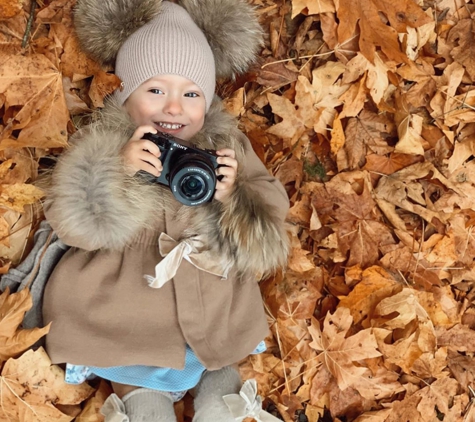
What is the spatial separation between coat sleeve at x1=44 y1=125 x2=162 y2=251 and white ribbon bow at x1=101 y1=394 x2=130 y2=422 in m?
0.48

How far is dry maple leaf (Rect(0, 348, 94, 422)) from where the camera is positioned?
1545 mm

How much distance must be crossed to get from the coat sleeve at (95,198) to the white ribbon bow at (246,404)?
619 mm

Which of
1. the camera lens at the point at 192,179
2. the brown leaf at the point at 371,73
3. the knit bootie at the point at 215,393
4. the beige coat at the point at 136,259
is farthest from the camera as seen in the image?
the brown leaf at the point at 371,73

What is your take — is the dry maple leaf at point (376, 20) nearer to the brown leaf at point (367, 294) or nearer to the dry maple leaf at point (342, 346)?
the brown leaf at point (367, 294)

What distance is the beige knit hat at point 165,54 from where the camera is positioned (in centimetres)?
171

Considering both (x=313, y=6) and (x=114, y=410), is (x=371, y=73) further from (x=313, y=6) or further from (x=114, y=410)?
(x=114, y=410)

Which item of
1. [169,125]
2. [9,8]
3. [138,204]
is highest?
[9,8]

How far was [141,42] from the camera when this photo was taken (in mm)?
1753

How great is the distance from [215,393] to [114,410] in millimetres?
329

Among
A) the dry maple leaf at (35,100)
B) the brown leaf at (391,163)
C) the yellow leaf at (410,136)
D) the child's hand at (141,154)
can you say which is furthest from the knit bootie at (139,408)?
the yellow leaf at (410,136)

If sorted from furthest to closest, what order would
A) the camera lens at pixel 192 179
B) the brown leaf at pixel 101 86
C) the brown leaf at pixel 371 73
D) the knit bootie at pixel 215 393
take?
1. the brown leaf at pixel 371 73
2. the brown leaf at pixel 101 86
3. the knit bootie at pixel 215 393
4. the camera lens at pixel 192 179

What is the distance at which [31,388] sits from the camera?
1579mm

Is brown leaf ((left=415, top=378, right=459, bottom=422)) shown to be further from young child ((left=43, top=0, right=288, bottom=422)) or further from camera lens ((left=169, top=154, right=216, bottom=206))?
camera lens ((left=169, top=154, right=216, bottom=206))

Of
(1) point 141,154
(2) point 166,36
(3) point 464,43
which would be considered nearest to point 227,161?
(1) point 141,154
